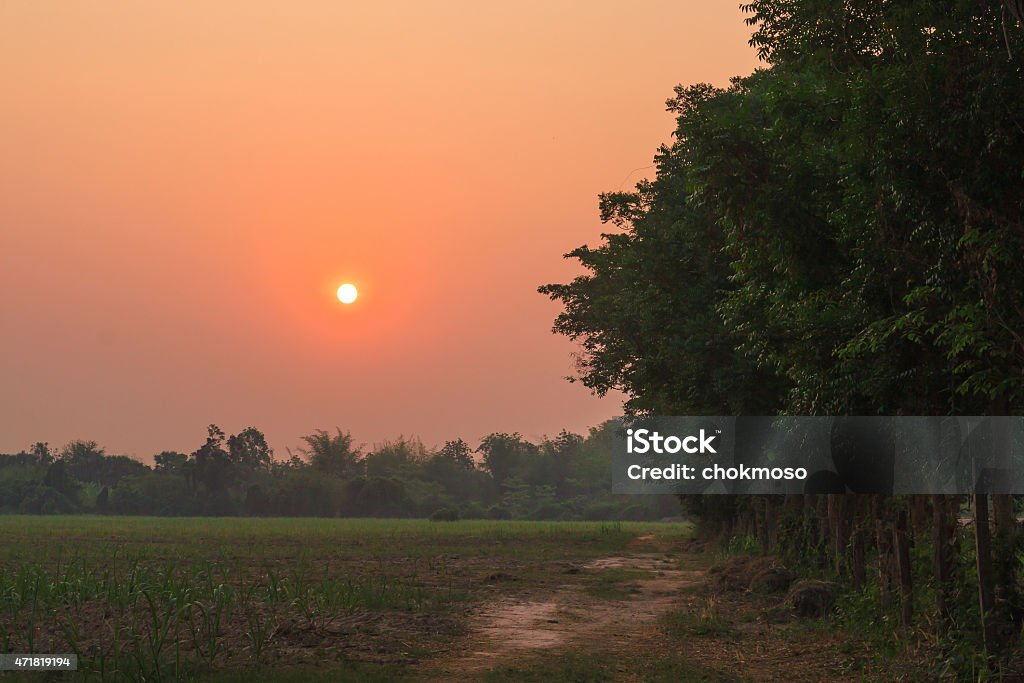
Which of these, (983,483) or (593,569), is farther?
(593,569)

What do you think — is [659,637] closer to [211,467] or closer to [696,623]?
[696,623]

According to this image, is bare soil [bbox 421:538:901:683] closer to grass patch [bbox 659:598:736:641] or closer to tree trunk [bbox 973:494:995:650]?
grass patch [bbox 659:598:736:641]

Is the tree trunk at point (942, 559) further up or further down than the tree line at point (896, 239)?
further down

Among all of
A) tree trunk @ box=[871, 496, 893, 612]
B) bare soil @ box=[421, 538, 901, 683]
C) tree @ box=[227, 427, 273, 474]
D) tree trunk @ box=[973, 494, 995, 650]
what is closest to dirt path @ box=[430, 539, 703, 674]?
bare soil @ box=[421, 538, 901, 683]

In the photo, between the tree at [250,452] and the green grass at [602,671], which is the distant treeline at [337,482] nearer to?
the tree at [250,452]

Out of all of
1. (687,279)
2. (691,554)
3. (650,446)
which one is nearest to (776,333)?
(687,279)

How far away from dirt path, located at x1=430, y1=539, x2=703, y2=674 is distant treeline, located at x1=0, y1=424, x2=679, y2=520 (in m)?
82.8

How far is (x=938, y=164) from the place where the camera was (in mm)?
11430

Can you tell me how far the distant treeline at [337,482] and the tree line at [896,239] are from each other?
94.3 m

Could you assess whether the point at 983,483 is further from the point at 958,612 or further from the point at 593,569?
the point at 593,569

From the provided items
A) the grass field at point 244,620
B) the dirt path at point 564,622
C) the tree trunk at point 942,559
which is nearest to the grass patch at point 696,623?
the dirt path at point 564,622

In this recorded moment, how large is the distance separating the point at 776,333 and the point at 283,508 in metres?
115

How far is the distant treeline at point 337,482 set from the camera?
124625mm

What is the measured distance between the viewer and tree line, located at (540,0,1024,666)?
36.3 ft
